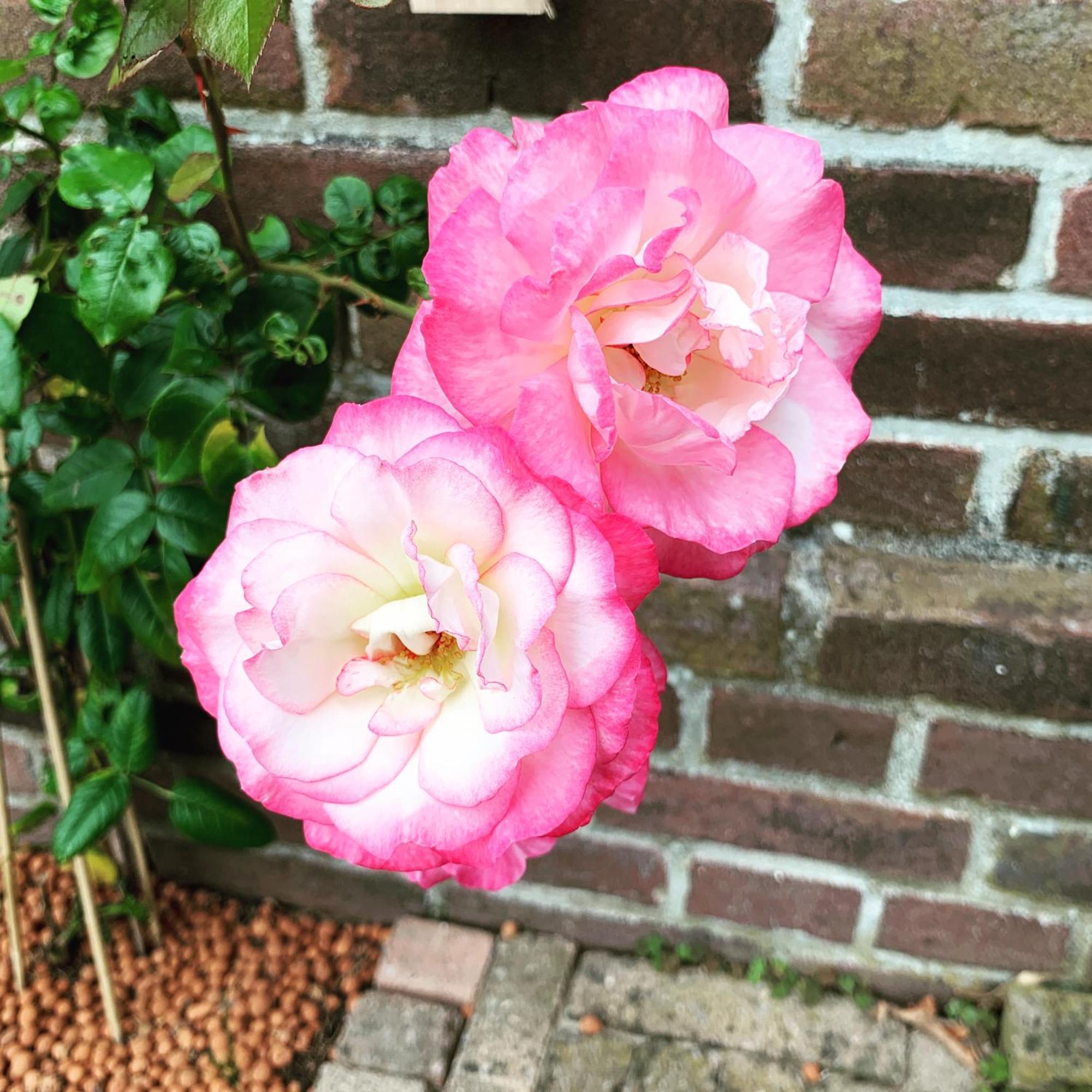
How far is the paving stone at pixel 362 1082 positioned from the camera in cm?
81

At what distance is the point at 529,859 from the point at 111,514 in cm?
51

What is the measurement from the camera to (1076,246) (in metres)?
0.59

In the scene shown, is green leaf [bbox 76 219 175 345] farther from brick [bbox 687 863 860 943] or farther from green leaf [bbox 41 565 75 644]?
brick [bbox 687 863 860 943]

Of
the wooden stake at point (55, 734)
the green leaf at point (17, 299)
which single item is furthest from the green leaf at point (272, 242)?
the wooden stake at point (55, 734)

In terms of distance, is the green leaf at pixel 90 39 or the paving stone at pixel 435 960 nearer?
the green leaf at pixel 90 39

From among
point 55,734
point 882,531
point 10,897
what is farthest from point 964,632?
point 10,897

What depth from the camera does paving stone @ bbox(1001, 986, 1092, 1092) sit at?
0.78 metres

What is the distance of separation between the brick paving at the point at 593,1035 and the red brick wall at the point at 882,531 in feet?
0.15

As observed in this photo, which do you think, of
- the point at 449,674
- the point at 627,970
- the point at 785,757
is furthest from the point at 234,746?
the point at 627,970

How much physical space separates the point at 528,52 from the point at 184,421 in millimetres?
298

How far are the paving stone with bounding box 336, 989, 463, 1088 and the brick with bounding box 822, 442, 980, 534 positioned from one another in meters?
0.55

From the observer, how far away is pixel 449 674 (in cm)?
36

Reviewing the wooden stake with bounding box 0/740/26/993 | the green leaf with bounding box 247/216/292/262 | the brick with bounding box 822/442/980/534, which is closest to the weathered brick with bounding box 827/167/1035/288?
the brick with bounding box 822/442/980/534

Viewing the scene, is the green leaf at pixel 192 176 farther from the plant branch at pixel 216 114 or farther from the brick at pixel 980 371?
the brick at pixel 980 371
